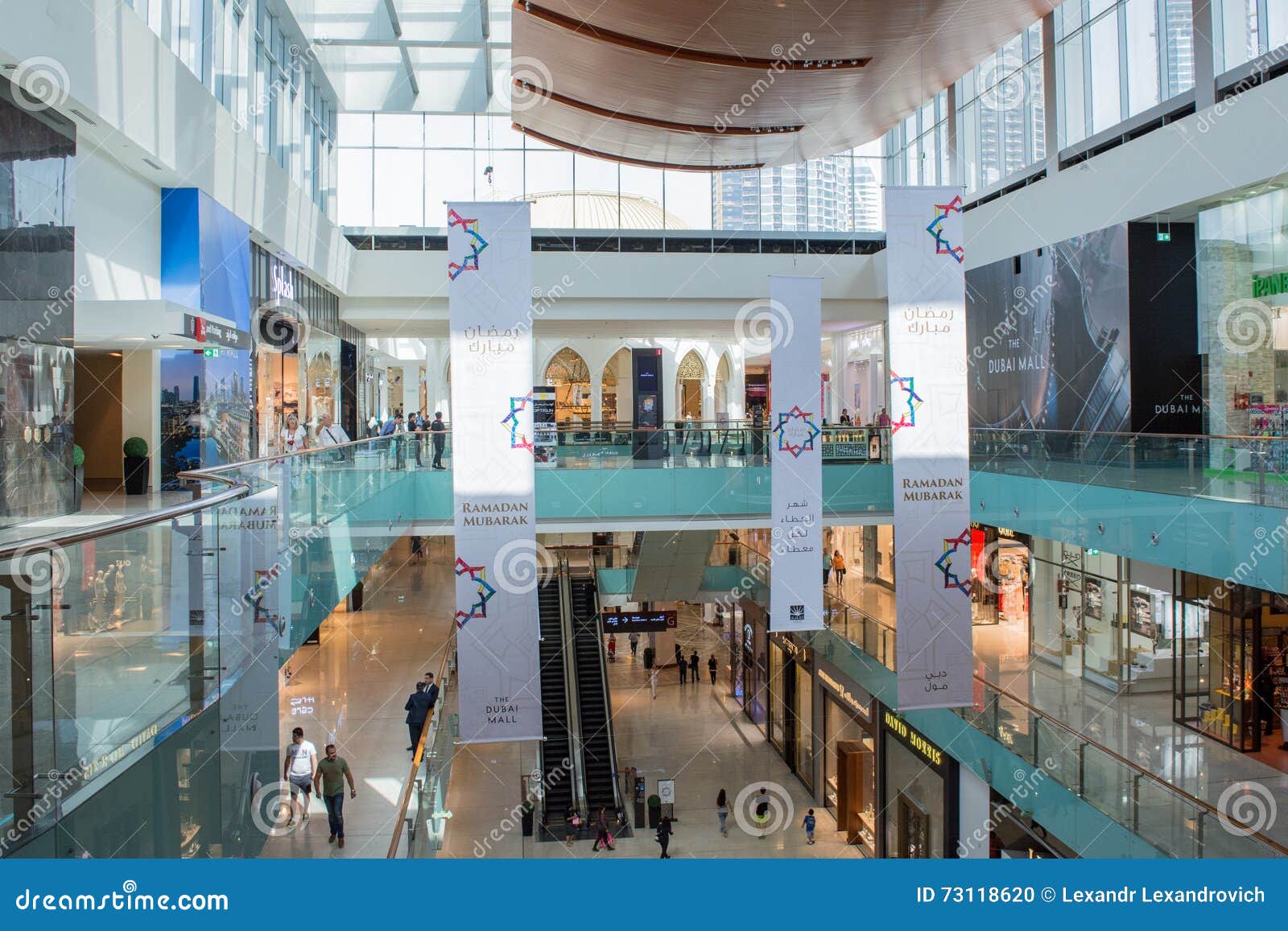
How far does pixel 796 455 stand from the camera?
33.9 feet

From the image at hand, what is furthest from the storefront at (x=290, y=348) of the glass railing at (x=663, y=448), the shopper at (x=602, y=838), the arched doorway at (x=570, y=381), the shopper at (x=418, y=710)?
the arched doorway at (x=570, y=381)

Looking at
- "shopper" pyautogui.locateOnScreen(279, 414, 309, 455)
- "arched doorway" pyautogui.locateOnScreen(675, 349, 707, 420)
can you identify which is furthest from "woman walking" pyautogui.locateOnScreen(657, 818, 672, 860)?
"arched doorway" pyautogui.locateOnScreen(675, 349, 707, 420)

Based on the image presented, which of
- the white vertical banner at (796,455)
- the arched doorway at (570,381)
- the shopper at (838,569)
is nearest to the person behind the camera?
the white vertical banner at (796,455)

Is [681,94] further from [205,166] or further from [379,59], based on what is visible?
[379,59]

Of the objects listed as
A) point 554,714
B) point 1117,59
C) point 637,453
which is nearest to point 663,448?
point 637,453

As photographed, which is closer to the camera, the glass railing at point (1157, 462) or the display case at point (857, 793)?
the glass railing at point (1157, 462)

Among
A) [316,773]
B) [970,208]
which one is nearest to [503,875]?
[316,773]

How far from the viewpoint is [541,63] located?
48.1 ft

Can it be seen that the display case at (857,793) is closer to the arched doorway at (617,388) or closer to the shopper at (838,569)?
the shopper at (838,569)

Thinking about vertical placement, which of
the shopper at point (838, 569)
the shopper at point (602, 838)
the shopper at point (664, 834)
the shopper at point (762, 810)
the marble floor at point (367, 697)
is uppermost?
the shopper at point (838, 569)

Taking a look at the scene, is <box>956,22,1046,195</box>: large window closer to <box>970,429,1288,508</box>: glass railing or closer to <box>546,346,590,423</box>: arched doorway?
<box>970,429,1288,508</box>: glass railing

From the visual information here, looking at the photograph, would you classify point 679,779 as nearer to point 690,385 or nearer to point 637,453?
point 637,453

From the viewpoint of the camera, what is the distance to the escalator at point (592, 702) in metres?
19.0

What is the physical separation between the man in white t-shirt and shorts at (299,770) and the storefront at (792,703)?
12.1 m
